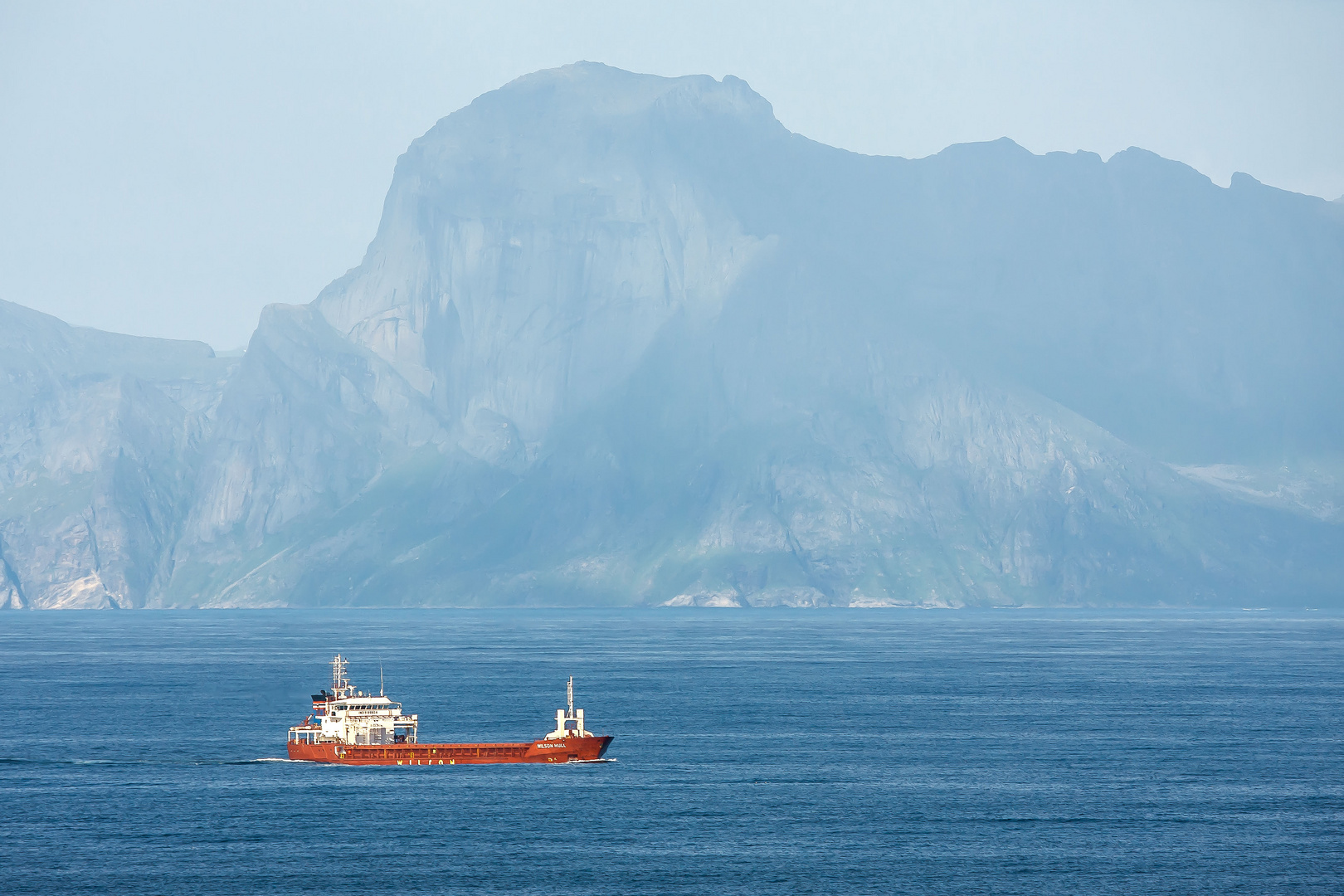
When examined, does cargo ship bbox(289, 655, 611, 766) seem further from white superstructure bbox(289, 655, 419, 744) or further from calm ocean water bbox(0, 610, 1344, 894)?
Answer: calm ocean water bbox(0, 610, 1344, 894)

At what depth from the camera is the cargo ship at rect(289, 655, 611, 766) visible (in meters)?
147

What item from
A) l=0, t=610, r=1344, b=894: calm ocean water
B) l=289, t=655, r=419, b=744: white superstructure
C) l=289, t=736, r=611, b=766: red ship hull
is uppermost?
l=289, t=655, r=419, b=744: white superstructure

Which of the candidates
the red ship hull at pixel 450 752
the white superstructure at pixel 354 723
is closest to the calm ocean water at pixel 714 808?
the red ship hull at pixel 450 752

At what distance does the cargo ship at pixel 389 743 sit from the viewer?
146875mm

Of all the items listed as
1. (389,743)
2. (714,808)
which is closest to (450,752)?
(389,743)

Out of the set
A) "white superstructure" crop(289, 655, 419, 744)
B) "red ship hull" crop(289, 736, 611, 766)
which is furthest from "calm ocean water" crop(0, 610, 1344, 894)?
"white superstructure" crop(289, 655, 419, 744)

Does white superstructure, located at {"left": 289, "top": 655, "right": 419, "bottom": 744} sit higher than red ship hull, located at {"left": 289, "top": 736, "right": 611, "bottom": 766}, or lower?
higher

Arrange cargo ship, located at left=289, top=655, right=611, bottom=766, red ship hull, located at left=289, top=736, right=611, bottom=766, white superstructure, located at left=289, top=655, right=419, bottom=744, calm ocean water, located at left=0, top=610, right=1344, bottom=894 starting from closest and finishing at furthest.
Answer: calm ocean water, located at left=0, top=610, right=1344, bottom=894, red ship hull, located at left=289, top=736, right=611, bottom=766, cargo ship, located at left=289, top=655, right=611, bottom=766, white superstructure, located at left=289, top=655, right=419, bottom=744

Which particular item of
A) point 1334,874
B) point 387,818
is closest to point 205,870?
point 387,818

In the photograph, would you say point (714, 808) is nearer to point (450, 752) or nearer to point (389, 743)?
point (450, 752)

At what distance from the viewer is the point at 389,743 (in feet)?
501

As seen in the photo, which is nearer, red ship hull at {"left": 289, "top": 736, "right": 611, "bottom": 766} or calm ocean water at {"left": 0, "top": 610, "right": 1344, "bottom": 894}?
calm ocean water at {"left": 0, "top": 610, "right": 1344, "bottom": 894}

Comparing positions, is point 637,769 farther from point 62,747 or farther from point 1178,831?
point 62,747

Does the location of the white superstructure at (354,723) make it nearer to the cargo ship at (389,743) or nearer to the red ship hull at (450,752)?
the cargo ship at (389,743)
